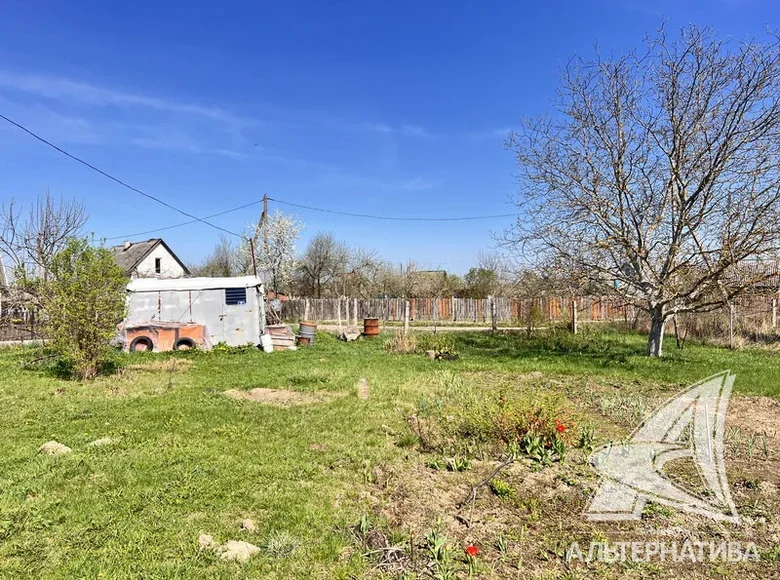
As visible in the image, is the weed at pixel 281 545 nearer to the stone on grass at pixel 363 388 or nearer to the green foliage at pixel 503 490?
the green foliage at pixel 503 490

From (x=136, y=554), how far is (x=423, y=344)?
435 inches

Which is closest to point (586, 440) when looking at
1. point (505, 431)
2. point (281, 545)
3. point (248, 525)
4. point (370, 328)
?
point (505, 431)

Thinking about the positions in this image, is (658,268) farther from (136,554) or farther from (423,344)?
(136,554)

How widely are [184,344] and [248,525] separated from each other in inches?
464

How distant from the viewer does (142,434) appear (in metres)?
5.03

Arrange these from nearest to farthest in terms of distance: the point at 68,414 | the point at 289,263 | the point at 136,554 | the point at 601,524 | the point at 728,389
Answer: the point at 136,554, the point at 601,524, the point at 68,414, the point at 728,389, the point at 289,263

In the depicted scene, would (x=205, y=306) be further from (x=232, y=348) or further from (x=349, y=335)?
(x=349, y=335)

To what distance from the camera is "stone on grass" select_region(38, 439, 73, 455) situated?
432cm

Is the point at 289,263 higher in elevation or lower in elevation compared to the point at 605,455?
higher

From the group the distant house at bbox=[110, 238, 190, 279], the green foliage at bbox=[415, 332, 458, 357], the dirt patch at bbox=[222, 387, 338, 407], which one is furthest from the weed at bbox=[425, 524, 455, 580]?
the distant house at bbox=[110, 238, 190, 279]

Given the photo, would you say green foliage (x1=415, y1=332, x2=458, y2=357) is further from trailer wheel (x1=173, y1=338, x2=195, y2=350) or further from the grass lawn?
trailer wheel (x1=173, y1=338, x2=195, y2=350)

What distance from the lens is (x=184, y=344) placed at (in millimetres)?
13531

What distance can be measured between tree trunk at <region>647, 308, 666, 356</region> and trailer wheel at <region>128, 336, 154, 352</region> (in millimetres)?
13717

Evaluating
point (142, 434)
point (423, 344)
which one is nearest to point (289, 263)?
point (423, 344)
